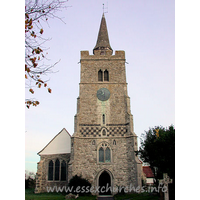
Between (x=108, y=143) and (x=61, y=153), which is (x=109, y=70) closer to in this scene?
(x=108, y=143)

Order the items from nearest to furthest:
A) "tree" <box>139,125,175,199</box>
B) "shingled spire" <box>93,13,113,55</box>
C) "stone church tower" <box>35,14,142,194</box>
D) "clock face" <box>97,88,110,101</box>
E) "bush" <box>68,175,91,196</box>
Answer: "tree" <box>139,125,175,199</box> < "bush" <box>68,175,91,196</box> < "stone church tower" <box>35,14,142,194</box> < "clock face" <box>97,88,110,101</box> < "shingled spire" <box>93,13,113,55</box>

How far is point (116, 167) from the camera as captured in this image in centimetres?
2259

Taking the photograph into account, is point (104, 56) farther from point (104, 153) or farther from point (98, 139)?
point (104, 153)

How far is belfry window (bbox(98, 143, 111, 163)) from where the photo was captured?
22909mm

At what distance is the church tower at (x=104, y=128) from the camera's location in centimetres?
2233

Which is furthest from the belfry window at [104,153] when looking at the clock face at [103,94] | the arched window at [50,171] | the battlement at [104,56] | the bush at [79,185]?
the battlement at [104,56]

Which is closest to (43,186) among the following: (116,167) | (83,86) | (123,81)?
(116,167)

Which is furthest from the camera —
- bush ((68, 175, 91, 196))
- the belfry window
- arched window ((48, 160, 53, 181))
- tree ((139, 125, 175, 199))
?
arched window ((48, 160, 53, 181))

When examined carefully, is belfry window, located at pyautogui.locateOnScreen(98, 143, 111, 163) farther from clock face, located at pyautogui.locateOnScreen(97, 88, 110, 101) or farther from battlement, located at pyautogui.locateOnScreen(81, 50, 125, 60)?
battlement, located at pyautogui.locateOnScreen(81, 50, 125, 60)

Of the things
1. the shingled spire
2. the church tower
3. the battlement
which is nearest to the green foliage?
the church tower

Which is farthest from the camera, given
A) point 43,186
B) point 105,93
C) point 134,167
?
point 105,93

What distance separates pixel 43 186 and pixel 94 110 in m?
9.68

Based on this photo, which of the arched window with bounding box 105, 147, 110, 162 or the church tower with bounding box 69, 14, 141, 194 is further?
the arched window with bounding box 105, 147, 110, 162

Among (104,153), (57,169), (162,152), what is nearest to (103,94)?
(104,153)
